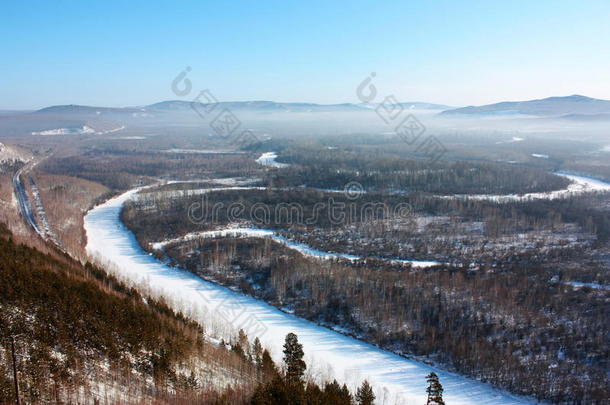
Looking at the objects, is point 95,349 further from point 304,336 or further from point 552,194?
point 552,194

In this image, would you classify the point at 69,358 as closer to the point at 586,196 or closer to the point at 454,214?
the point at 454,214

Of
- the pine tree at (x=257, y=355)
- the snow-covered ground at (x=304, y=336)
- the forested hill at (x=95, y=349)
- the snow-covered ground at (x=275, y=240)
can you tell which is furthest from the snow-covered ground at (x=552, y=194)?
the forested hill at (x=95, y=349)

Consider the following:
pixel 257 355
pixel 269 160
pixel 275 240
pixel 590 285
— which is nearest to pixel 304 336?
pixel 257 355

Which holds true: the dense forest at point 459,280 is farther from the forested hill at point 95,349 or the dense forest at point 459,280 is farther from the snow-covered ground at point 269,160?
the snow-covered ground at point 269,160

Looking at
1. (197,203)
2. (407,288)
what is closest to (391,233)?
(407,288)

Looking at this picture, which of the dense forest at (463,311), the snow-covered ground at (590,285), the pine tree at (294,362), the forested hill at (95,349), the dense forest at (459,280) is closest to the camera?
the forested hill at (95,349)

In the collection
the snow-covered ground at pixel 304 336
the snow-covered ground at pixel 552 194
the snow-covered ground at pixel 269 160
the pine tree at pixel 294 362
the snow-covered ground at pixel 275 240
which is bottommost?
the snow-covered ground at pixel 304 336
